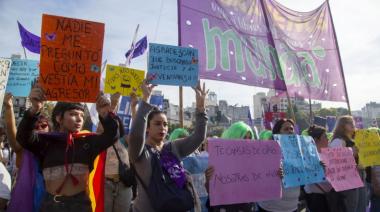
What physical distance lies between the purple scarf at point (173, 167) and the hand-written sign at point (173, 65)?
1.10 m

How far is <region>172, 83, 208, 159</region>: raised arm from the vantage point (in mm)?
3264

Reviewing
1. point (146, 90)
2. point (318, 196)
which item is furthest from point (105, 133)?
point (318, 196)

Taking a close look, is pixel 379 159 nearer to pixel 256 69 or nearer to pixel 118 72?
pixel 256 69

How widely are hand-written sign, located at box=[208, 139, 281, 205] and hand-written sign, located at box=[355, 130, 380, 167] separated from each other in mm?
2037

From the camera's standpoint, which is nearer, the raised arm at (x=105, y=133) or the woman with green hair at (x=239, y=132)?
the raised arm at (x=105, y=133)

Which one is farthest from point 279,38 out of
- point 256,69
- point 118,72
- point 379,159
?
point 118,72

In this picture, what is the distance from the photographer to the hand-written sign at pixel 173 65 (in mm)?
4094

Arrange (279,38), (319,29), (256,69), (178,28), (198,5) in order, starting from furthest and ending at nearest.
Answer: (319,29)
(279,38)
(256,69)
(198,5)
(178,28)

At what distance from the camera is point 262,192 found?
3889 mm

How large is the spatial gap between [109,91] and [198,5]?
2612 millimetres

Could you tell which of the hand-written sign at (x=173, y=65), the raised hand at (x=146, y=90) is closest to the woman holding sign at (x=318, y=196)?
the hand-written sign at (x=173, y=65)

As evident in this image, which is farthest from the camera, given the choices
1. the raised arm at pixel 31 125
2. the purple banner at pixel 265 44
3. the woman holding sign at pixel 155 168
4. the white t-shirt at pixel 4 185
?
the purple banner at pixel 265 44

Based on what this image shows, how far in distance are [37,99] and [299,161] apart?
9.57 ft

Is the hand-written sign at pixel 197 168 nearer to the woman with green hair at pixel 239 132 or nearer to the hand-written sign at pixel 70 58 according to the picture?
the woman with green hair at pixel 239 132
